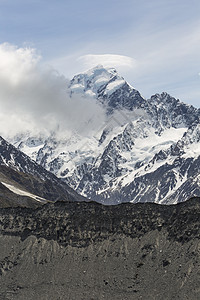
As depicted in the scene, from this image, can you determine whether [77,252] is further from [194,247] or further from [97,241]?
[194,247]

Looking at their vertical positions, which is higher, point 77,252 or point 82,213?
point 82,213

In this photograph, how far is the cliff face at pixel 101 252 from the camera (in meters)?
139

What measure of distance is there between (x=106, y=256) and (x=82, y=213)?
1981cm

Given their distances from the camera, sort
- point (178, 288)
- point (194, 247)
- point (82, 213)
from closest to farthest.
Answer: point (178, 288), point (194, 247), point (82, 213)

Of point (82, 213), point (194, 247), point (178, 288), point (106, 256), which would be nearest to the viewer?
point (178, 288)

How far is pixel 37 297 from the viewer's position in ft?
471

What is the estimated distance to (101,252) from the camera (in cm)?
15325

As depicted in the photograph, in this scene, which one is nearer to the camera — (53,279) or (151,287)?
(151,287)

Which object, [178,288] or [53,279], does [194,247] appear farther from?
[53,279]

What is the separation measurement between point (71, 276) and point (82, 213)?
2443cm

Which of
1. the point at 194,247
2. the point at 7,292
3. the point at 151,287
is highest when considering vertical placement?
the point at 194,247

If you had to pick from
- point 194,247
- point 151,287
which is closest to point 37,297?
point 151,287

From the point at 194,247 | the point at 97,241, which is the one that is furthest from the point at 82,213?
the point at 194,247

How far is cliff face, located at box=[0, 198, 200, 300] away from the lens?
138625 mm
